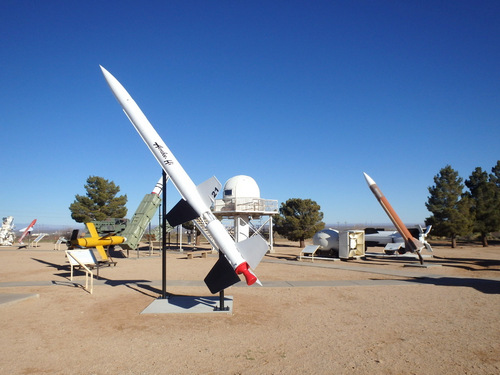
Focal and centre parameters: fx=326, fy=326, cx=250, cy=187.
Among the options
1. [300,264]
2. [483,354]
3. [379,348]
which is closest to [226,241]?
[379,348]

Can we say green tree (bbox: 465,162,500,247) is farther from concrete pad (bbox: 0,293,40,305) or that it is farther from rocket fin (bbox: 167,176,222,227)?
concrete pad (bbox: 0,293,40,305)

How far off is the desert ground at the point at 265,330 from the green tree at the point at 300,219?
80.7 feet

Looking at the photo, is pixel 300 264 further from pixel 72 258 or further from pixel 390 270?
pixel 72 258

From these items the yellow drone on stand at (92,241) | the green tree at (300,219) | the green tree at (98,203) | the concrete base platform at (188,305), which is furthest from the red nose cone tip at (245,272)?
the green tree at (98,203)

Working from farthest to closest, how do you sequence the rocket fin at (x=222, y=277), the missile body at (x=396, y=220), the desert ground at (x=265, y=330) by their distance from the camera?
the missile body at (x=396, y=220), the rocket fin at (x=222, y=277), the desert ground at (x=265, y=330)

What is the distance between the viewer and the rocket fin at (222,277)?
9.88m

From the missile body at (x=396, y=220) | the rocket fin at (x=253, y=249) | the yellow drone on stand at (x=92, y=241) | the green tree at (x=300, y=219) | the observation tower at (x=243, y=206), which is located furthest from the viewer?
the green tree at (x=300, y=219)

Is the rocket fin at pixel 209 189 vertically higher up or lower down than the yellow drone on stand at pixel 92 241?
higher up

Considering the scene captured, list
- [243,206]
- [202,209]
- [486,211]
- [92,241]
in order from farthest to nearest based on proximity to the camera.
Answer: [486,211] → [243,206] → [92,241] → [202,209]

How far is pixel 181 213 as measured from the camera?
36.0 feet

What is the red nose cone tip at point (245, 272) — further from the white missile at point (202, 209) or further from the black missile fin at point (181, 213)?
the black missile fin at point (181, 213)

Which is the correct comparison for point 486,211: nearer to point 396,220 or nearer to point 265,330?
point 396,220

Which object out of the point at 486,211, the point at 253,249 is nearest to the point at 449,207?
the point at 486,211

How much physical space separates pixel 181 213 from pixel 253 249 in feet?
8.96
